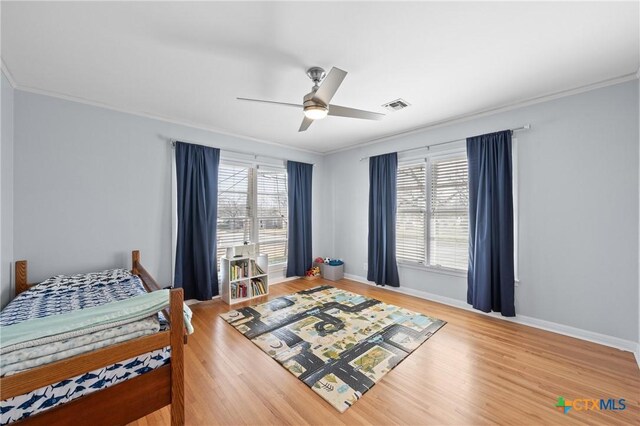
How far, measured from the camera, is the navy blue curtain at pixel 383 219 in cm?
419

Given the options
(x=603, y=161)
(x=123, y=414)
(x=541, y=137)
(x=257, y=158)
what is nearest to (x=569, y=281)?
(x=603, y=161)

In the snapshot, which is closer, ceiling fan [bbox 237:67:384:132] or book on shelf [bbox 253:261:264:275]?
ceiling fan [bbox 237:67:384:132]

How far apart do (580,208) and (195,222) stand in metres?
4.55

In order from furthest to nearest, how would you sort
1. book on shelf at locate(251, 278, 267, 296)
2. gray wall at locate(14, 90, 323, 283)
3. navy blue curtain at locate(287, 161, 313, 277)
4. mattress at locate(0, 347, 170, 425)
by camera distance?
1. navy blue curtain at locate(287, 161, 313, 277)
2. book on shelf at locate(251, 278, 267, 296)
3. gray wall at locate(14, 90, 323, 283)
4. mattress at locate(0, 347, 170, 425)

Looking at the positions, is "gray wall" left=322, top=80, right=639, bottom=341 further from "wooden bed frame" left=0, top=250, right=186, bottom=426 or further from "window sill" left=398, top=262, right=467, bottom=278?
"wooden bed frame" left=0, top=250, right=186, bottom=426

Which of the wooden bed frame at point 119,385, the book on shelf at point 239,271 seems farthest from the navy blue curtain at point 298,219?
the wooden bed frame at point 119,385

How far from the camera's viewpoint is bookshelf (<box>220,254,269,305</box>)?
368cm

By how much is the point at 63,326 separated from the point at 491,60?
336 centimetres

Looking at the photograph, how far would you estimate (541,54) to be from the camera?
203cm

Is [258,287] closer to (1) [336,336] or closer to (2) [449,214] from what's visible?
(1) [336,336]

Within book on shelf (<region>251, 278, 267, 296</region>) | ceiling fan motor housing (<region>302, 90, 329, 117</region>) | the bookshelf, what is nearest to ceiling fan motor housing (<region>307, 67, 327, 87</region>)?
ceiling fan motor housing (<region>302, 90, 329, 117</region>)

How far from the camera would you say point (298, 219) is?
480 cm

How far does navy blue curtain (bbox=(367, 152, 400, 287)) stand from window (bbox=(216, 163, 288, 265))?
1611 millimetres

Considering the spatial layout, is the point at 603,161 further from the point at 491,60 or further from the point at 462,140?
the point at 491,60
